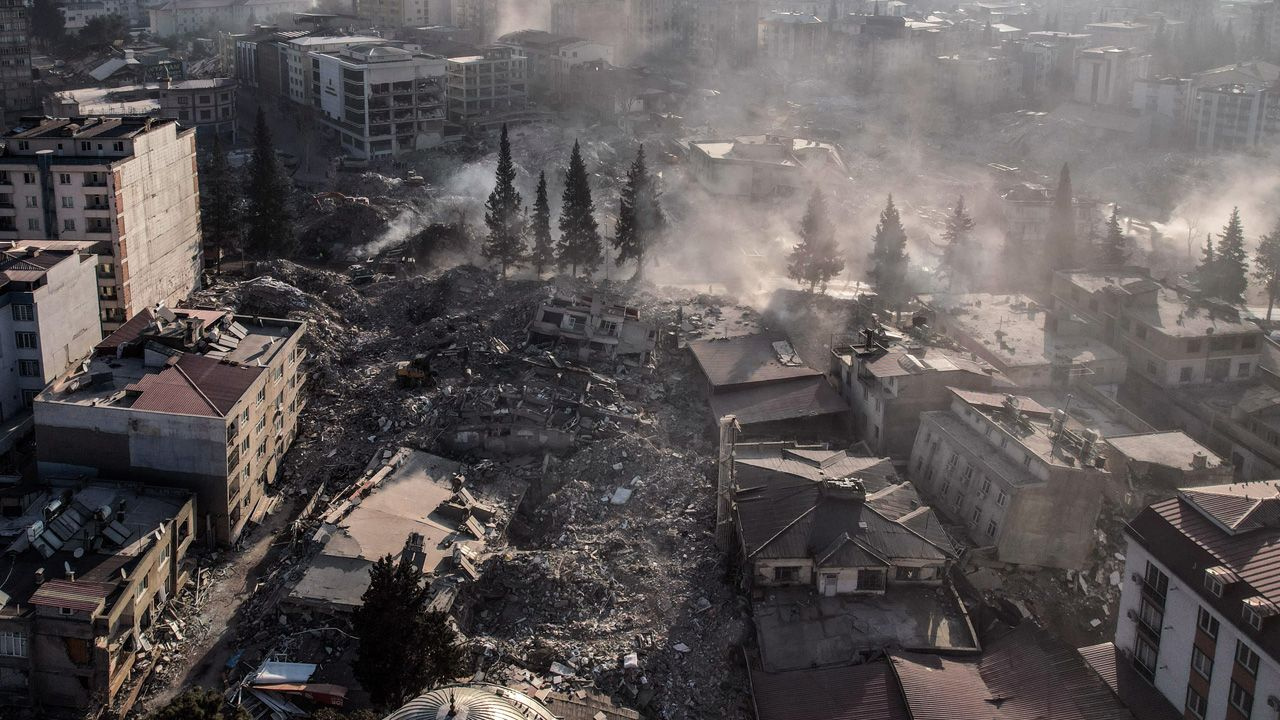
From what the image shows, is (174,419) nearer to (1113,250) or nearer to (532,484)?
(532,484)

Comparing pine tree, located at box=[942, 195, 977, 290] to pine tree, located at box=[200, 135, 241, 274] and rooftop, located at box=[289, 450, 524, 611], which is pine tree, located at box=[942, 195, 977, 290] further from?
pine tree, located at box=[200, 135, 241, 274]

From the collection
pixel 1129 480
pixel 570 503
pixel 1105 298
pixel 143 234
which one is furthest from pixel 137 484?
pixel 1105 298

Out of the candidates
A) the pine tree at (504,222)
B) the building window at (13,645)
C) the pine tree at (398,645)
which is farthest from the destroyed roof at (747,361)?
the building window at (13,645)

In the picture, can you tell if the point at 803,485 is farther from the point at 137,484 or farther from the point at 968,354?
the point at 137,484

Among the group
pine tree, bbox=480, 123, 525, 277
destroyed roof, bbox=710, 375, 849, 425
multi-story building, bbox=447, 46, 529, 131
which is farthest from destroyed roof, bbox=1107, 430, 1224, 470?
multi-story building, bbox=447, 46, 529, 131

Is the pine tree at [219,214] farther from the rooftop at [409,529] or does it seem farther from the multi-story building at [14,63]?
the multi-story building at [14,63]
